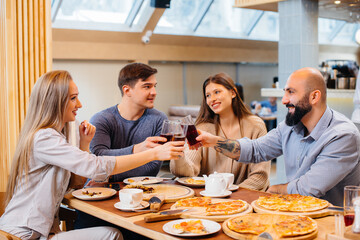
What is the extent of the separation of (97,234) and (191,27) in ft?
26.9

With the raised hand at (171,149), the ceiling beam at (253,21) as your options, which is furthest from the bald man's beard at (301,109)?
the ceiling beam at (253,21)

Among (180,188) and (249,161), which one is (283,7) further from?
(180,188)

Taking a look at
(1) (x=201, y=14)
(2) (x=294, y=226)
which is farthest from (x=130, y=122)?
(1) (x=201, y=14)

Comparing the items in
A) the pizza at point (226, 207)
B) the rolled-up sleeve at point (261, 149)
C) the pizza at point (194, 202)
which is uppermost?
the rolled-up sleeve at point (261, 149)

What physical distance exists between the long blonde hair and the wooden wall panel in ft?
3.37

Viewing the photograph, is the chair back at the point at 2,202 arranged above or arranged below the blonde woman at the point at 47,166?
below

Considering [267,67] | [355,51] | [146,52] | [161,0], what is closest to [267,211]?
[161,0]

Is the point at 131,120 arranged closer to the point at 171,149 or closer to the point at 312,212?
the point at 171,149

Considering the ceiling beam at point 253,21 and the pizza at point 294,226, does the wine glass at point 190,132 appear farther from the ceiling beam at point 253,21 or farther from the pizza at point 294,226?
the ceiling beam at point 253,21

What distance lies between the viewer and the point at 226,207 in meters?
2.16

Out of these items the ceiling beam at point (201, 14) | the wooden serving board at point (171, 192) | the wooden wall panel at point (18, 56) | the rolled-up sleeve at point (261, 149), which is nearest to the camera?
the wooden serving board at point (171, 192)

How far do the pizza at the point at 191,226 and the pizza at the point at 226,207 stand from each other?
13 cm

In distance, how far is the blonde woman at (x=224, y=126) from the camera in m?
3.34

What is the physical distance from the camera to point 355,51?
14.4 meters
